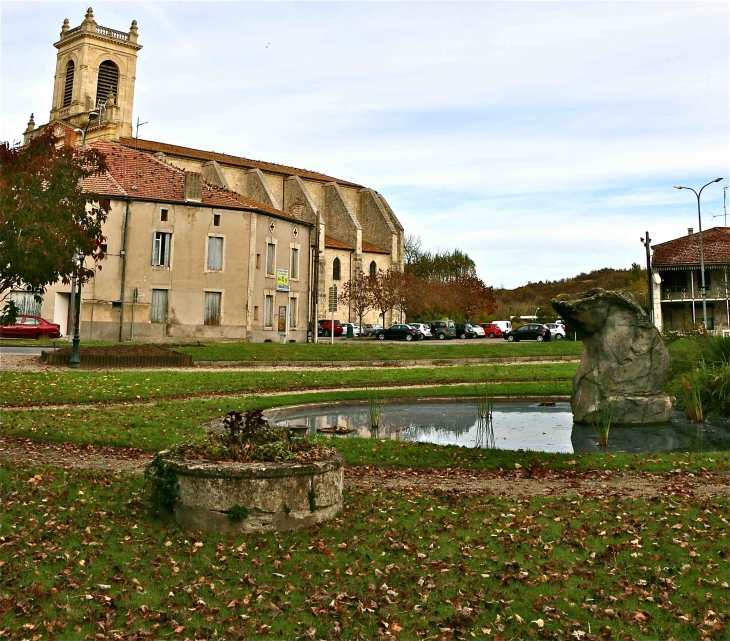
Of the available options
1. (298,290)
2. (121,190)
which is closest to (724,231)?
(298,290)

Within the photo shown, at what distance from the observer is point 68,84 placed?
228 ft

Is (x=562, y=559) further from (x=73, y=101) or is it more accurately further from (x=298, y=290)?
(x=73, y=101)

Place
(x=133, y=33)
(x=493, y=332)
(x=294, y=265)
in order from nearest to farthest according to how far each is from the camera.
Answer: (x=294, y=265) < (x=493, y=332) < (x=133, y=33)

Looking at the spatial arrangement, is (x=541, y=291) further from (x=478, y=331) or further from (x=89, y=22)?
(x=89, y=22)

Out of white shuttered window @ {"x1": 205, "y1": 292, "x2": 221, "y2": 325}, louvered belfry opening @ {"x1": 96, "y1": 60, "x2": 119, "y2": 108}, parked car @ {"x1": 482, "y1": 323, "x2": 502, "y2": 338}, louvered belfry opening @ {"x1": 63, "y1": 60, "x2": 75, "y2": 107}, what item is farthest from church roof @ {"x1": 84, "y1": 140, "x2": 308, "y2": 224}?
parked car @ {"x1": 482, "y1": 323, "x2": 502, "y2": 338}

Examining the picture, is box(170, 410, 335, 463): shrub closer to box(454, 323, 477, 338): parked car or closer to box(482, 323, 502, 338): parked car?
box(454, 323, 477, 338): parked car

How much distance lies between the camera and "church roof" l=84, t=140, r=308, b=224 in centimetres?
3954

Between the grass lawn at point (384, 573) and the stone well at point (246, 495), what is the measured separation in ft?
0.45

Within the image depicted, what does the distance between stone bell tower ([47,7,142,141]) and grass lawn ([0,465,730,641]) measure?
64440 millimetres

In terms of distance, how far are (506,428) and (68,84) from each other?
68.7 metres

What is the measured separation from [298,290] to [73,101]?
35.5m

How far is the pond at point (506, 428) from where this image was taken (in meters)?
11.4

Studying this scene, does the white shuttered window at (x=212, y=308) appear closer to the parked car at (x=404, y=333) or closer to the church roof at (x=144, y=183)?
the church roof at (x=144, y=183)

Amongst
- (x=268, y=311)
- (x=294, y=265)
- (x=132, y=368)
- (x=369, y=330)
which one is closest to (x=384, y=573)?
(x=132, y=368)
